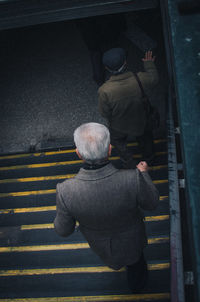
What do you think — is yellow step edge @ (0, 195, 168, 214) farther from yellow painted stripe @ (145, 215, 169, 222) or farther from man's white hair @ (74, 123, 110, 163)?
man's white hair @ (74, 123, 110, 163)

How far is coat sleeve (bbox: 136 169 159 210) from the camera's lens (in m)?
1.97

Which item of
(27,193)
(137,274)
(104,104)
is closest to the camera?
(137,274)

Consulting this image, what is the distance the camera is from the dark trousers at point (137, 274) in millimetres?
2773

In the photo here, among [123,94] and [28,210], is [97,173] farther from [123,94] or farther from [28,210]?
[28,210]

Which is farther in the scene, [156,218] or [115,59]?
[156,218]

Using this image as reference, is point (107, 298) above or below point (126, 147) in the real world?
below

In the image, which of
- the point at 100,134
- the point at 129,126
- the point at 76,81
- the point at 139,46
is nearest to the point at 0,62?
the point at 76,81

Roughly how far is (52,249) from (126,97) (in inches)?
85.4

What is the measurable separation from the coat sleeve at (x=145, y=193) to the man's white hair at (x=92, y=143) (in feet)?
0.98

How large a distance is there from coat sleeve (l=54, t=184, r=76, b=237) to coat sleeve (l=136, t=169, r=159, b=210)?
532 mm

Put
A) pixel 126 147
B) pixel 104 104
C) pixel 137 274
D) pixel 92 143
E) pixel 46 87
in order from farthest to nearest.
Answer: pixel 46 87, pixel 126 147, pixel 104 104, pixel 137 274, pixel 92 143

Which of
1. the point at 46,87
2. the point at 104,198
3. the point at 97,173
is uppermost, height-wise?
the point at 46,87

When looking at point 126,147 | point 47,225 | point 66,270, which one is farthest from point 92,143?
point 47,225

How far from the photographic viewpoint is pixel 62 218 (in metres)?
2.12
